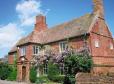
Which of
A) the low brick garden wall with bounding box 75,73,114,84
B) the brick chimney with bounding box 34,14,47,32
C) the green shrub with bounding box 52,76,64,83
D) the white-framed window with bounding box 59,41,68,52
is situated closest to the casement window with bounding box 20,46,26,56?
the brick chimney with bounding box 34,14,47,32

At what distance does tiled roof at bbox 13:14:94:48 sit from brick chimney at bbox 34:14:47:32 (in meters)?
1.12

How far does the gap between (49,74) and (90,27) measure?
35.2ft

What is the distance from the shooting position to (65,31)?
120ft

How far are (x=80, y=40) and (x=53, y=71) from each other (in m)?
7.17

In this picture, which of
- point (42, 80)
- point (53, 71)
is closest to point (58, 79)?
point (53, 71)

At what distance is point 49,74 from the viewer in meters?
34.2

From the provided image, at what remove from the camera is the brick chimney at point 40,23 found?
1727 inches

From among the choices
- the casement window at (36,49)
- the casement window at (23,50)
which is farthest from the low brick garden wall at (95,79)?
the casement window at (23,50)

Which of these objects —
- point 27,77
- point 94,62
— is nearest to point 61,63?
point 94,62

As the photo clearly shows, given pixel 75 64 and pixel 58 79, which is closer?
pixel 75 64

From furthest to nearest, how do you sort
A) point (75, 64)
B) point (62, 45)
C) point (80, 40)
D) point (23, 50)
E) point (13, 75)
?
point (13, 75), point (23, 50), point (62, 45), point (80, 40), point (75, 64)

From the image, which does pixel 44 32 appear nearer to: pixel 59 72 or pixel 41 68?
pixel 41 68

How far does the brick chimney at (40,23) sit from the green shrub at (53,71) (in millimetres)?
12127

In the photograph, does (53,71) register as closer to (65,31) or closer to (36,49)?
(36,49)
